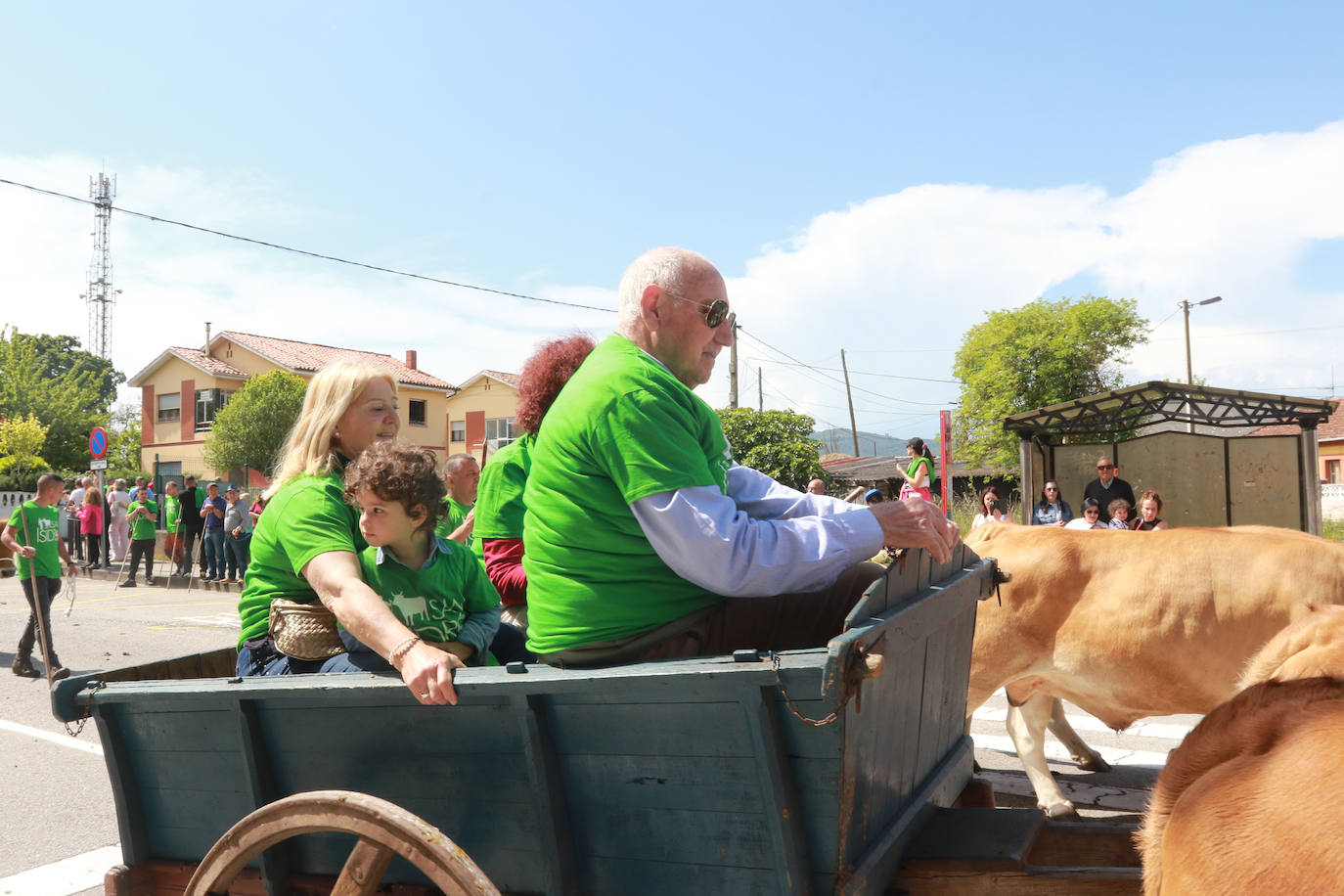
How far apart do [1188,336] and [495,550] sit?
46873 mm

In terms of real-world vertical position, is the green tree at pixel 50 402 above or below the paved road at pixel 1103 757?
above

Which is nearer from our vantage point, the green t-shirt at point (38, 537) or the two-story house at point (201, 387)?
the green t-shirt at point (38, 537)

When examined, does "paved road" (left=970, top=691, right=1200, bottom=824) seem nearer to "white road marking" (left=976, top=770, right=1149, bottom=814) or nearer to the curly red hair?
"white road marking" (left=976, top=770, right=1149, bottom=814)

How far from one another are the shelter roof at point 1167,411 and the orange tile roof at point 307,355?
3466 cm

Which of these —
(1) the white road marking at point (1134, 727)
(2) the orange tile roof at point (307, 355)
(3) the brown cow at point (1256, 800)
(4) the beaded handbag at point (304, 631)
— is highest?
(2) the orange tile roof at point (307, 355)

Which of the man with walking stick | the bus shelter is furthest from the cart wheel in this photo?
the bus shelter

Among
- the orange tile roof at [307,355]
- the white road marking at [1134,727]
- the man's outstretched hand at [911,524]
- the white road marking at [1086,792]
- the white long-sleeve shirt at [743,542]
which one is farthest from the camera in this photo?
the orange tile roof at [307,355]

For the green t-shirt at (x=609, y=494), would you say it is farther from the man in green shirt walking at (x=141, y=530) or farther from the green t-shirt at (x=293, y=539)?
the man in green shirt walking at (x=141, y=530)

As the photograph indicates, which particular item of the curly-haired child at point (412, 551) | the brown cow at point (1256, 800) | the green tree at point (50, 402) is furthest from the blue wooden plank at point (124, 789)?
the green tree at point (50, 402)

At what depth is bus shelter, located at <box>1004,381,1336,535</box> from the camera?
15086mm

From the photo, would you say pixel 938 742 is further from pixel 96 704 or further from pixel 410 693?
pixel 96 704

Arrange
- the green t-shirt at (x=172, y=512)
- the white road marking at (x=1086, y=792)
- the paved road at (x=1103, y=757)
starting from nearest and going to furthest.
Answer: the white road marking at (x=1086, y=792) → the paved road at (x=1103, y=757) → the green t-shirt at (x=172, y=512)

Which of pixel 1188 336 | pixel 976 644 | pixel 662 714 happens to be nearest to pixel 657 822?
pixel 662 714

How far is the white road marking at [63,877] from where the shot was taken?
4.18 m
